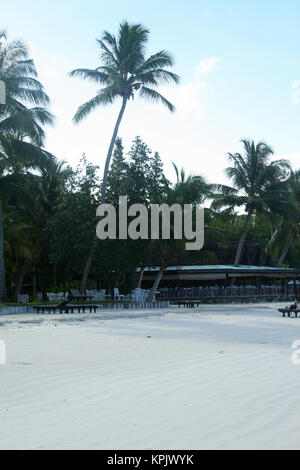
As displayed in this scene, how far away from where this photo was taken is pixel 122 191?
28.2 metres

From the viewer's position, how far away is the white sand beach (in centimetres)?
411

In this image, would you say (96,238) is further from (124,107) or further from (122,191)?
(124,107)

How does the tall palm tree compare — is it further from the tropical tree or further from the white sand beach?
the white sand beach

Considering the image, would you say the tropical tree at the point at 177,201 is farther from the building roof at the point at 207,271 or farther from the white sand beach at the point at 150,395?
the white sand beach at the point at 150,395

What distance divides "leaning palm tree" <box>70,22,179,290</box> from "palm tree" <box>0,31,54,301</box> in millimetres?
3478

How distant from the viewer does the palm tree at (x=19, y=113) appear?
2386cm

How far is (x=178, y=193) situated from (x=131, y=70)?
267 inches

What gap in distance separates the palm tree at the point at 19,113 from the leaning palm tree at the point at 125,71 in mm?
3478

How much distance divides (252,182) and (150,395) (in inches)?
1312

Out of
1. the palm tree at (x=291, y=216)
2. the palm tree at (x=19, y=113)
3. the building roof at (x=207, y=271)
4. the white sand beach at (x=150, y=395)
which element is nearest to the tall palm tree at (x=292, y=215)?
the palm tree at (x=291, y=216)

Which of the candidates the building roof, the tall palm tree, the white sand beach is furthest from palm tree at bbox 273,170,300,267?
the white sand beach

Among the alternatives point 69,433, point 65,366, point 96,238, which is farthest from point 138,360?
point 96,238

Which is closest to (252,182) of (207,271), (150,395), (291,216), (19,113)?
(291,216)
